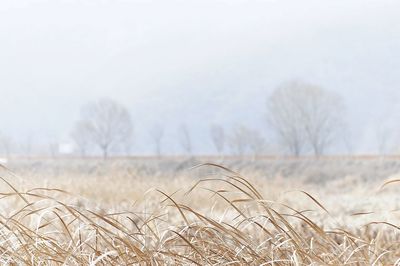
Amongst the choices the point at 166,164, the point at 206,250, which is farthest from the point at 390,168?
the point at 206,250

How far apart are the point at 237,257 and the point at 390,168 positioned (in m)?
16.7

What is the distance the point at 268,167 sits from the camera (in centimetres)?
1964

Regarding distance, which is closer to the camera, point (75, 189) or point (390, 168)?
point (75, 189)

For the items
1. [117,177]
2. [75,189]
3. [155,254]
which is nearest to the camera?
[155,254]

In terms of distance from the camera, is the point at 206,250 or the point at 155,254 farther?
the point at 206,250

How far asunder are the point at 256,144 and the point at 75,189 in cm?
2172

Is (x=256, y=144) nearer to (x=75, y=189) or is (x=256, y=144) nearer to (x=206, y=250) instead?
(x=75, y=189)

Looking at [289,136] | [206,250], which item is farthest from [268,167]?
[206,250]

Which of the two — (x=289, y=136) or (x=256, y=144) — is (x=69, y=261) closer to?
(x=289, y=136)

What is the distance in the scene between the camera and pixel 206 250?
4.55 feet

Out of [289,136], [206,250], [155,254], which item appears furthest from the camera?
[289,136]

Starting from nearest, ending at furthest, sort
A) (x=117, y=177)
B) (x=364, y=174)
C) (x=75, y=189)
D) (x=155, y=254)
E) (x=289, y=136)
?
1. (x=155, y=254)
2. (x=75, y=189)
3. (x=117, y=177)
4. (x=364, y=174)
5. (x=289, y=136)

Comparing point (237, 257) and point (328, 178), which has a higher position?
point (237, 257)

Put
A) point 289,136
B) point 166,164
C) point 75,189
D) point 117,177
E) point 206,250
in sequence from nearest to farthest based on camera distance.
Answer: point 206,250 → point 75,189 → point 117,177 → point 166,164 → point 289,136
